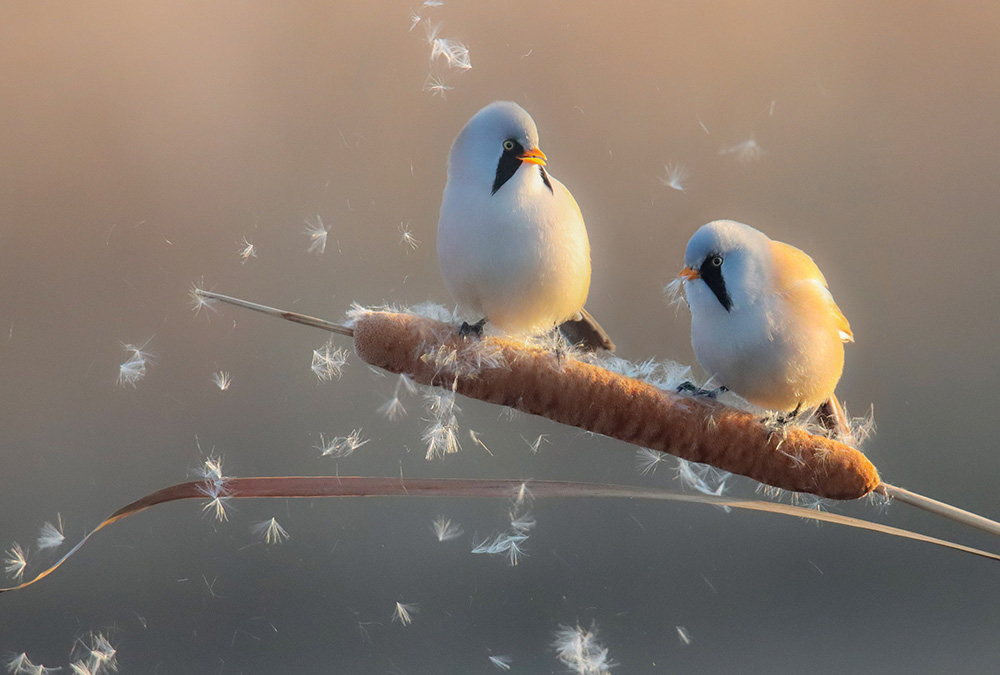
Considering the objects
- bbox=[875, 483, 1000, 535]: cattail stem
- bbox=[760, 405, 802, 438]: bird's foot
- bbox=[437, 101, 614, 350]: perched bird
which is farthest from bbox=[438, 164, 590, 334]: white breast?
bbox=[875, 483, 1000, 535]: cattail stem

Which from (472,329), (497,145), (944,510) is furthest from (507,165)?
(944,510)

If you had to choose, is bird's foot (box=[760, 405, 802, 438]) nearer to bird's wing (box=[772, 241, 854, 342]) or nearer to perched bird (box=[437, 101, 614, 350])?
bird's wing (box=[772, 241, 854, 342])

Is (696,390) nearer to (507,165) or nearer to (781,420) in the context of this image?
(781,420)

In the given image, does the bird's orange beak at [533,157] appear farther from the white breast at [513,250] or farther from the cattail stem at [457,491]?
the cattail stem at [457,491]

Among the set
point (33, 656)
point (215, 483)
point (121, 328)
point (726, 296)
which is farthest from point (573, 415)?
point (33, 656)

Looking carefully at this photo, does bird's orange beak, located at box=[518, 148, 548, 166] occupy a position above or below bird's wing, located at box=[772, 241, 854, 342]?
below

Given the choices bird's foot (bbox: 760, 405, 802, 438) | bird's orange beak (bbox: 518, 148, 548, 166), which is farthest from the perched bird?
bird's foot (bbox: 760, 405, 802, 438)

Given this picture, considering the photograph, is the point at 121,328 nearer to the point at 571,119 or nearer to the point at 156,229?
the point at 156,229

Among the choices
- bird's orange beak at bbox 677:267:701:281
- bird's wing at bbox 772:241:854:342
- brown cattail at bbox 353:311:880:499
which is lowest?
brown cattail at bbox 353:311:880:499
